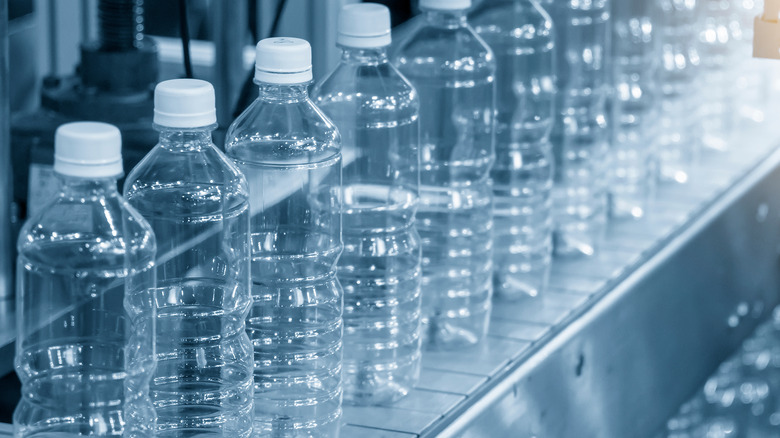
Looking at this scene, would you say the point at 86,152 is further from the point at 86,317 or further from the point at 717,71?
the point at 717,71

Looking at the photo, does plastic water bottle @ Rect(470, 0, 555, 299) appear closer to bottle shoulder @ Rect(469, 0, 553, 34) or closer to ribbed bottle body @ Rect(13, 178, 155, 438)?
bottle shoulder @ Rect(469, 0, 553, 34)

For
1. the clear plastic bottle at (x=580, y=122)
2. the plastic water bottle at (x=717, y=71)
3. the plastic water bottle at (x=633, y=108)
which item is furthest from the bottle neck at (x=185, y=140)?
the plastic water bottle at (x=717, y=71)

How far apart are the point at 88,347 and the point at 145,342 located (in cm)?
6

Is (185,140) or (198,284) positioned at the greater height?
(185,140)

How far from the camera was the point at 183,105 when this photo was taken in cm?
114

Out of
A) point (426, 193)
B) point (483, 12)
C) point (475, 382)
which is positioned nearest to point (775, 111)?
point (483, 12)

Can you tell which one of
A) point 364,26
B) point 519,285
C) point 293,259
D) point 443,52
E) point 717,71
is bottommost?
point 519,285

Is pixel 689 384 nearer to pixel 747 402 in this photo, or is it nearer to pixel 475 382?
pixel 747 402

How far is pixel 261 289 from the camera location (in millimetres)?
1441

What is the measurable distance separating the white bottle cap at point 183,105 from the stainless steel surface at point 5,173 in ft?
1.58

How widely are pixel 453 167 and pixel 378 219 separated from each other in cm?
24

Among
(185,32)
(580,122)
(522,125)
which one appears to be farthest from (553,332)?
(185,32)

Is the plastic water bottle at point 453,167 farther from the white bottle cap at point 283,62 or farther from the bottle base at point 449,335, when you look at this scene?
the white bottle cap at point 283,62

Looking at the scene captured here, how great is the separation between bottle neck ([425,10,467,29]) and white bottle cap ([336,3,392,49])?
0.95 feet
